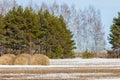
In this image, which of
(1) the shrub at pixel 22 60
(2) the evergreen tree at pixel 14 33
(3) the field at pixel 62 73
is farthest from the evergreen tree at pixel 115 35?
(3) the field at pixel 62 73

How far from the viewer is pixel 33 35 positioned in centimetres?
6600

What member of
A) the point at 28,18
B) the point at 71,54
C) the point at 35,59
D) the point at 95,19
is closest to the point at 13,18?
the point at 28,18

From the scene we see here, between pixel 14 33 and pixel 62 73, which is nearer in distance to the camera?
pixel 62 73

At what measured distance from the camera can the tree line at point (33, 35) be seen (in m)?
65.4

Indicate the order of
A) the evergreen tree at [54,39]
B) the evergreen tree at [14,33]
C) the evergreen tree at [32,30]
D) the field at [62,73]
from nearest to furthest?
the field at [62,73]
the evergreen tree at [14,33]
the evergreen tree at [32,30]
the evergreen tree at [54,39]

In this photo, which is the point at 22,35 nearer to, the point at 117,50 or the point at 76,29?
the point at 117,50

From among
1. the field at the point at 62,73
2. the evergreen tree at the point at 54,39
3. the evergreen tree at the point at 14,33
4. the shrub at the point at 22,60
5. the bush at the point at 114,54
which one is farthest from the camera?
the bush at the point at 114,54

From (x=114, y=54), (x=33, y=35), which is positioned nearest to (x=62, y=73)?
(x=33, y=35)

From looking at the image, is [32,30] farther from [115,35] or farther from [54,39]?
[115,35]

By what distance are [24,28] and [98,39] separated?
33.9m

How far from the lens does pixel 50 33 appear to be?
223ft

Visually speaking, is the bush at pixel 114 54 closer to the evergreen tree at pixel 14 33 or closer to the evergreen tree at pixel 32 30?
the evergreen tree at pixel 32 30

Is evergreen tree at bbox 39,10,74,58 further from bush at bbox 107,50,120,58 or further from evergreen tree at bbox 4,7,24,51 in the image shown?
bush at bbox 107,50,120,58

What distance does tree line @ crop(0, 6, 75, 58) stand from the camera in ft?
215
